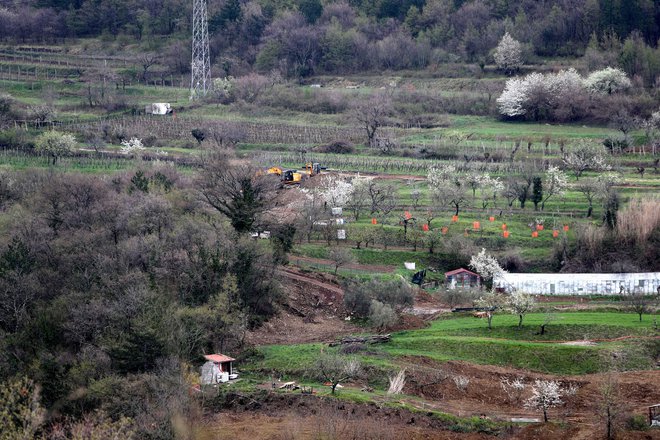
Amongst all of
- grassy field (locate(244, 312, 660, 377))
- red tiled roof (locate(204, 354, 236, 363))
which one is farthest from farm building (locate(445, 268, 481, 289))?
red tiled roof (locate(204, 354, 236, 363))

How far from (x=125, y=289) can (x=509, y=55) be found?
68.1m

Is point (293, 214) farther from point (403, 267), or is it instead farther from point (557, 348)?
point (557, 348)

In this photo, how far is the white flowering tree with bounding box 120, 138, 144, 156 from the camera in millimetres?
80062

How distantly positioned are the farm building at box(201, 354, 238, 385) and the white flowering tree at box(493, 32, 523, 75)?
228 ft

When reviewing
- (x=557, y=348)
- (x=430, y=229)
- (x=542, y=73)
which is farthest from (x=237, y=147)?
(x=557, y=348)

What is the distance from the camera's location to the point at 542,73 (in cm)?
10244

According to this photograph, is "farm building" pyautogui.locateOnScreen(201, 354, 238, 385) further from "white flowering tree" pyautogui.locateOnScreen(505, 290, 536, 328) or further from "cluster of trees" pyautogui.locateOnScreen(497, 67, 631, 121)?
"cluster of trees" pyautogui.locateOnScreen(497, 67, 631, 121)

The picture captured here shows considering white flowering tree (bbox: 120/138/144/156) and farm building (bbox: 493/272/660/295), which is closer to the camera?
farm building (bbox: 493/272/660/295)

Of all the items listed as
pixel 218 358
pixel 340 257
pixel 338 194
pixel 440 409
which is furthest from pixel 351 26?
pixel 440 409

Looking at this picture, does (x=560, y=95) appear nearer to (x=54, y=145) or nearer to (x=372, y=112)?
(x=372, y=112)

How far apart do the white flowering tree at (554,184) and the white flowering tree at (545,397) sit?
1063 inches

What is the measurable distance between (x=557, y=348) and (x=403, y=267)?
15518 mm

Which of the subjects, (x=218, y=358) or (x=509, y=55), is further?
(x=509, y=55)

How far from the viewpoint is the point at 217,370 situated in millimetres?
41906
